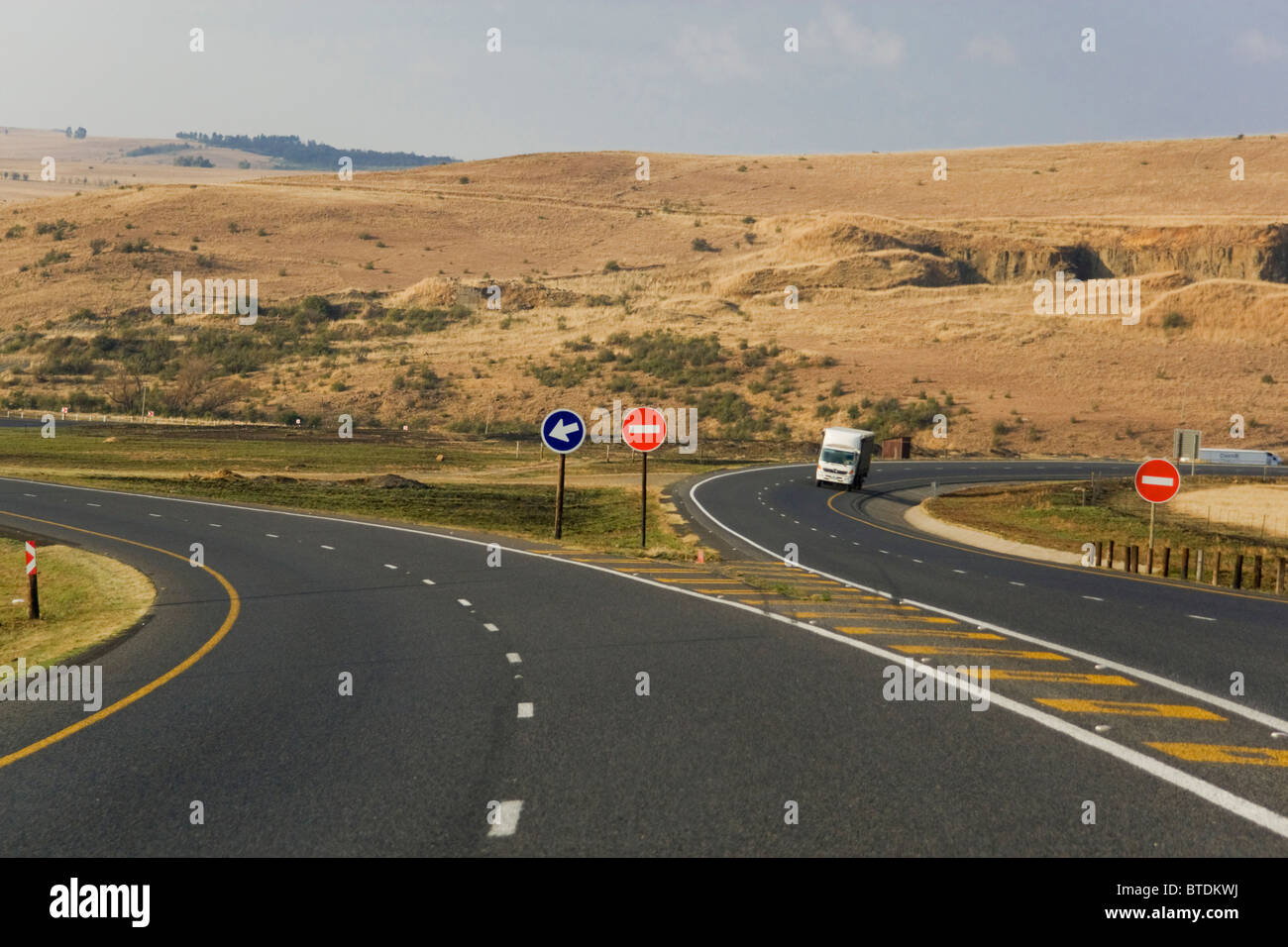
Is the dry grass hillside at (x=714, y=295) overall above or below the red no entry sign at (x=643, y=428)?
above

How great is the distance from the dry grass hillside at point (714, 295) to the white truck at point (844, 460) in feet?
106

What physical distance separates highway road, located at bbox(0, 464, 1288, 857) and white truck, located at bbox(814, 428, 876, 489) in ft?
120

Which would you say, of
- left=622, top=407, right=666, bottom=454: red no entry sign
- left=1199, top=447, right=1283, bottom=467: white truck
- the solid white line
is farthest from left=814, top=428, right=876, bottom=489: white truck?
the solid white line

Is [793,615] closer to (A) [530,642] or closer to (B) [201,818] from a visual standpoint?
(A) [530,642]

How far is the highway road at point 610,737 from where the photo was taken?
7.21 metres

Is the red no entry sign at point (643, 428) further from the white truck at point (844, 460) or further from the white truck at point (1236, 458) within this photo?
the white truck at point (1236, 458)

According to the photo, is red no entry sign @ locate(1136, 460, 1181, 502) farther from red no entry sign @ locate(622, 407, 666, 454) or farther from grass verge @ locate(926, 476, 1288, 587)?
red no entry sign @ locate(622, 407, 666, 454)

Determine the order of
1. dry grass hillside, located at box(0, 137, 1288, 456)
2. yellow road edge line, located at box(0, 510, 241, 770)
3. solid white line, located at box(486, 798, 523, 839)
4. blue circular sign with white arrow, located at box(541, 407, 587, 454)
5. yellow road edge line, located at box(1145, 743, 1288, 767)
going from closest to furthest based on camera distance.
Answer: solid white line, located at box(486, 798, 523, 839), yellow road edge line, located at box(1145, 743, 1288, 767), yellow road edge line, located at box(0, 510, 241, 770), blue circular sign with white arrow, located at box(541, 407, 587, 454), dry grass hillside, located at box(0, 137, 1288, 456)

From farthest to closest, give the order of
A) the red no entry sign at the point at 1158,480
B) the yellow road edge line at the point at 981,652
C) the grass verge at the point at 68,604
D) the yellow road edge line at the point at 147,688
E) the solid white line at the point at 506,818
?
1. the red no entry sign at the point at 1158,480
2. the grass verge at the point at 68,604
3. the yellow road edge line at the point at 981,652
4. the yellow road edge line at the point at 147,688
5. the solid white line at the point at 506,818

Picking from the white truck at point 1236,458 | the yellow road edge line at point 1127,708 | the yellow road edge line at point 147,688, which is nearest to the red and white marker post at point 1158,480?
the yellow road edge line at point 1127,708

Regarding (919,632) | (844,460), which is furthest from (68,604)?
(844,460)

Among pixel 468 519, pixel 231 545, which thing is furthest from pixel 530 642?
pixel 468 519

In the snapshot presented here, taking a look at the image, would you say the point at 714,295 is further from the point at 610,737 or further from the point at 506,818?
the point at 506,818

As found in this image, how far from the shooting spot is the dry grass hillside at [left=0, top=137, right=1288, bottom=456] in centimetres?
9700
